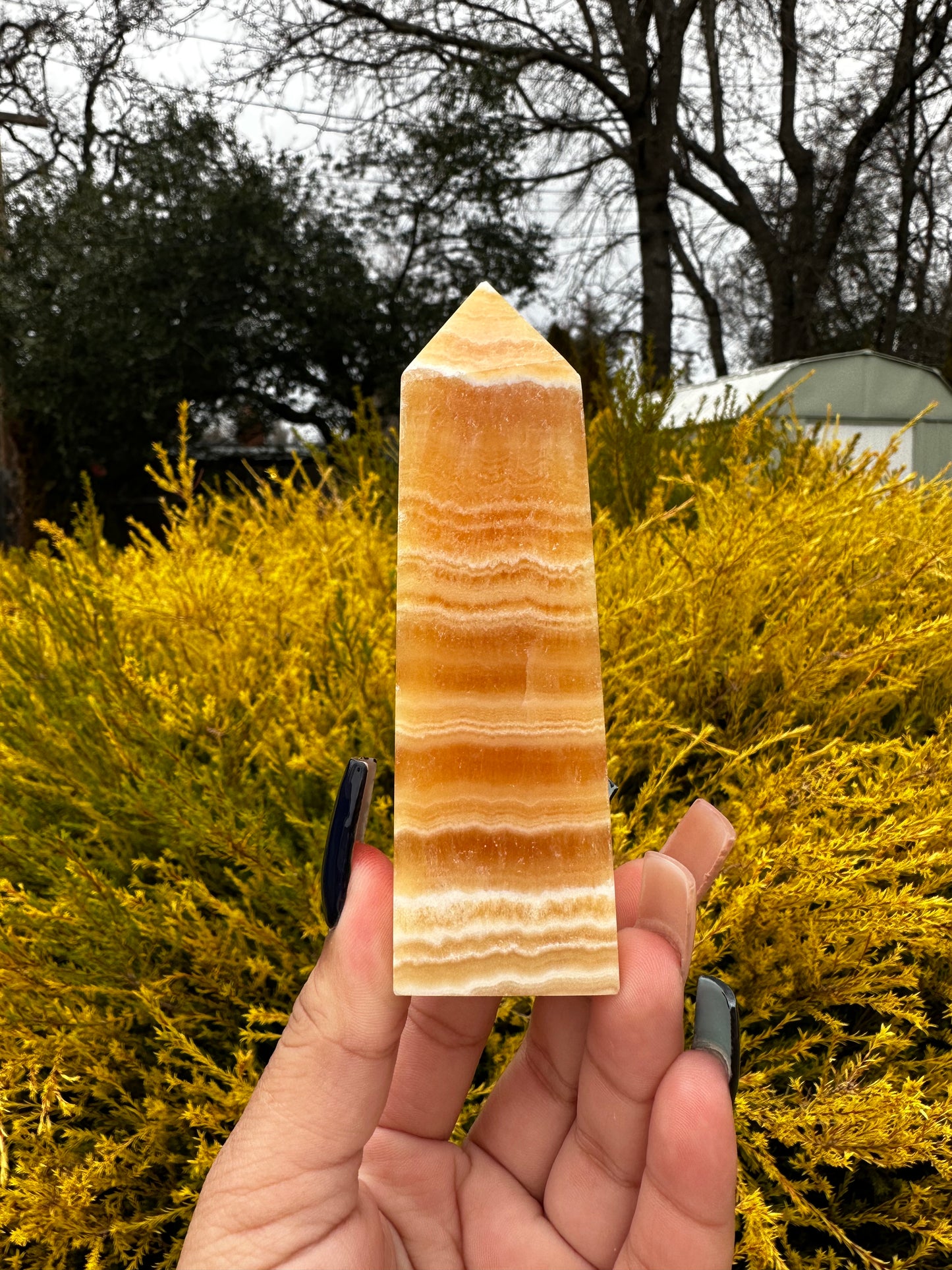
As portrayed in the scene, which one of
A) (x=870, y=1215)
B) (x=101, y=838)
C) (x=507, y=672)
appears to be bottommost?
(x=870, y=1215)

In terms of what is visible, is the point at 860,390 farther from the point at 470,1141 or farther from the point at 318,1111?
the point at 318,1111

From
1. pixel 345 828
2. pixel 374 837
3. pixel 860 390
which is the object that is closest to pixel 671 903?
pixel 345 828

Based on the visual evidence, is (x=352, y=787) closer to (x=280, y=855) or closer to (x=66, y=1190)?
(x=280, y=855)

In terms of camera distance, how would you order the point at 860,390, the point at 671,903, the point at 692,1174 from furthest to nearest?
the point at 860,390, the point at 671,903, the point at 692,1174

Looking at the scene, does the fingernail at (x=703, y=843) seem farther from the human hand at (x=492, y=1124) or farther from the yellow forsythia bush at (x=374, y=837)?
the yellow forsythia bush at (x=374, y=837)

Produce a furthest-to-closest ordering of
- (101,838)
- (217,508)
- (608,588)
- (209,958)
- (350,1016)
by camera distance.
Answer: (217,508), (608,588), (101,838), (209,958), (350,1016)

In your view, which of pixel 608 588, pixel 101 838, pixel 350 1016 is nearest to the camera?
pixel 350 1016

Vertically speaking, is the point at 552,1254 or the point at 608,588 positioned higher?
the point at 608,588

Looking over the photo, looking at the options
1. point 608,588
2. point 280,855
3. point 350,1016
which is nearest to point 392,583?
point 608,588
